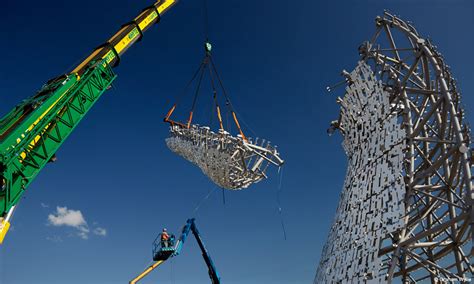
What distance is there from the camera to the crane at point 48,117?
13.2 meters

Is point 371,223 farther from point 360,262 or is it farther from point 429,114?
point 429,114

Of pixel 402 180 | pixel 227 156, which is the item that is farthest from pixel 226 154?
pixel 402 180

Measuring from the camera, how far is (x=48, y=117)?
579 inches

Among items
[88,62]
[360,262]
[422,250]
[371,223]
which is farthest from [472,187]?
[88,62]

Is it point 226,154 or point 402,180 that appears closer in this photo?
point 402,180

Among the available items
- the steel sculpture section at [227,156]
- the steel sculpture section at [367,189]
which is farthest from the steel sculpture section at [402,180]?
the steel sculpture section at [227,156]

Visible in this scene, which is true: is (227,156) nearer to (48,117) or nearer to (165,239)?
(165,239)

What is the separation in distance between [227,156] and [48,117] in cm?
1725

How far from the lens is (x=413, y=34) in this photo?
20.8 meters

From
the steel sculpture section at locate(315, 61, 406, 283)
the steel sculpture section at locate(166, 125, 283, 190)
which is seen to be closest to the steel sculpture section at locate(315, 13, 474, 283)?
the steel sculpture section at locate(315, 61, 406, 283)

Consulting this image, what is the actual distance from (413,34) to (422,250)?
13.1 meters

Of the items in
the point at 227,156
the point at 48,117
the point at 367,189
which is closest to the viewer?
the point at 48,117

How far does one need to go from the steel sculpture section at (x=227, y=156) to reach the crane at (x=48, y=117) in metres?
11.6

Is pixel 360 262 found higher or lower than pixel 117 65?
lower
